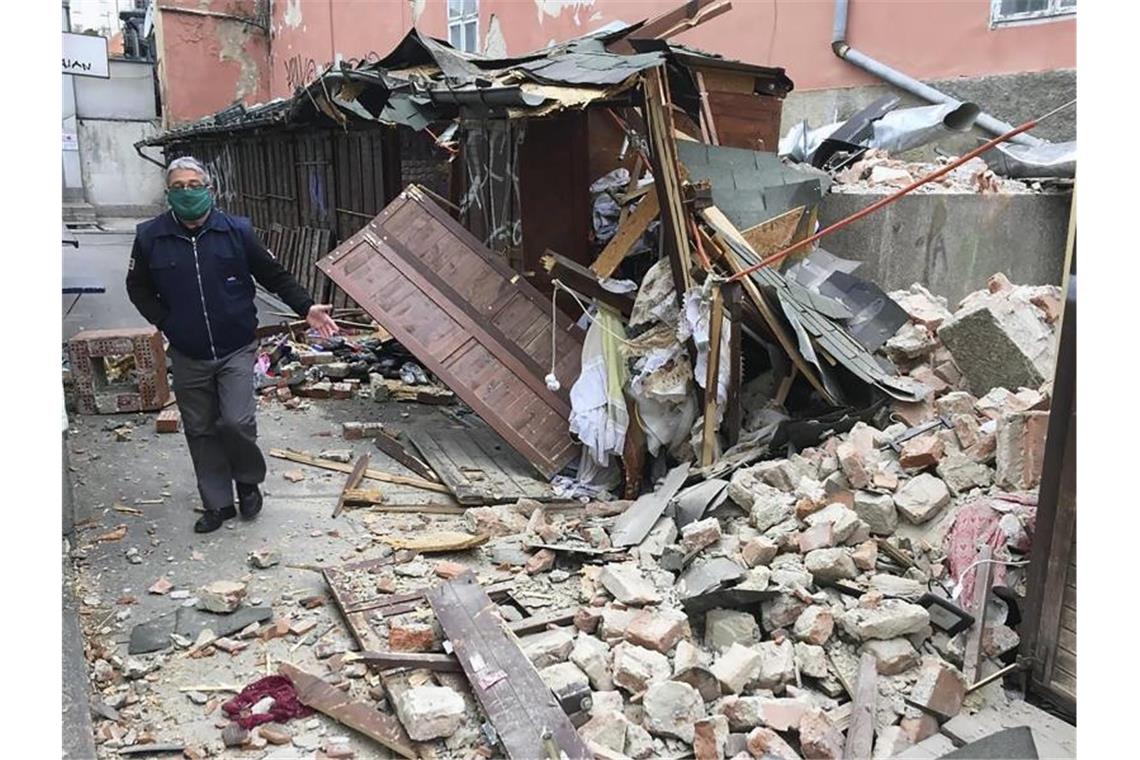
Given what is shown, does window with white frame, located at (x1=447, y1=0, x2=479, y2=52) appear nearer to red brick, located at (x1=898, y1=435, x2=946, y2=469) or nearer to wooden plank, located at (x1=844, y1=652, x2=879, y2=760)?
red brick, located at (x1=898, y1=435, x2=946, y2=469)

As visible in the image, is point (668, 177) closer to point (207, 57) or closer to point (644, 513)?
point (644, 513)

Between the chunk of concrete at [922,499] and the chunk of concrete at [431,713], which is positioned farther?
the chunk of concrete at [922,499]

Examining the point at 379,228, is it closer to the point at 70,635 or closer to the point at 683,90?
the point at 683,90

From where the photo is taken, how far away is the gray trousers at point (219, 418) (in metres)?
4.73

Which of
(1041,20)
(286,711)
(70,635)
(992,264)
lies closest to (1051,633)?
(286,711)

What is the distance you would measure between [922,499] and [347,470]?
12.6 feet

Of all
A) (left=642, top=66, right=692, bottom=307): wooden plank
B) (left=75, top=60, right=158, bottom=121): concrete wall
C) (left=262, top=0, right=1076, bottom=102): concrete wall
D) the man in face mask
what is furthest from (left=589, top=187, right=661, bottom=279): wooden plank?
(left=75, top=60, right=158, bottom=121): concrete wall

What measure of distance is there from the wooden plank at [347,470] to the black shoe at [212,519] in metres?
1.10

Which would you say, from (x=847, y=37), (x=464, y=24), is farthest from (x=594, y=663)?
(x=464, y=24)

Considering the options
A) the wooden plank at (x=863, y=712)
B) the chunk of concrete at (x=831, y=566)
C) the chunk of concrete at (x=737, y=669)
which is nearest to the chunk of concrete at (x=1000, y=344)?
the chunk of concrete at (x=831, y=566)

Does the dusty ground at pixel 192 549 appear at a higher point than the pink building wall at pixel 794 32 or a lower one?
lower

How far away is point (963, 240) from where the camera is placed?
6.59 m

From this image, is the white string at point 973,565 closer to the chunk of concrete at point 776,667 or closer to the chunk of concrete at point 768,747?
the chunk of concrete at point 776,667

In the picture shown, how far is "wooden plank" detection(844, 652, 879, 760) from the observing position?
2.97 metres
